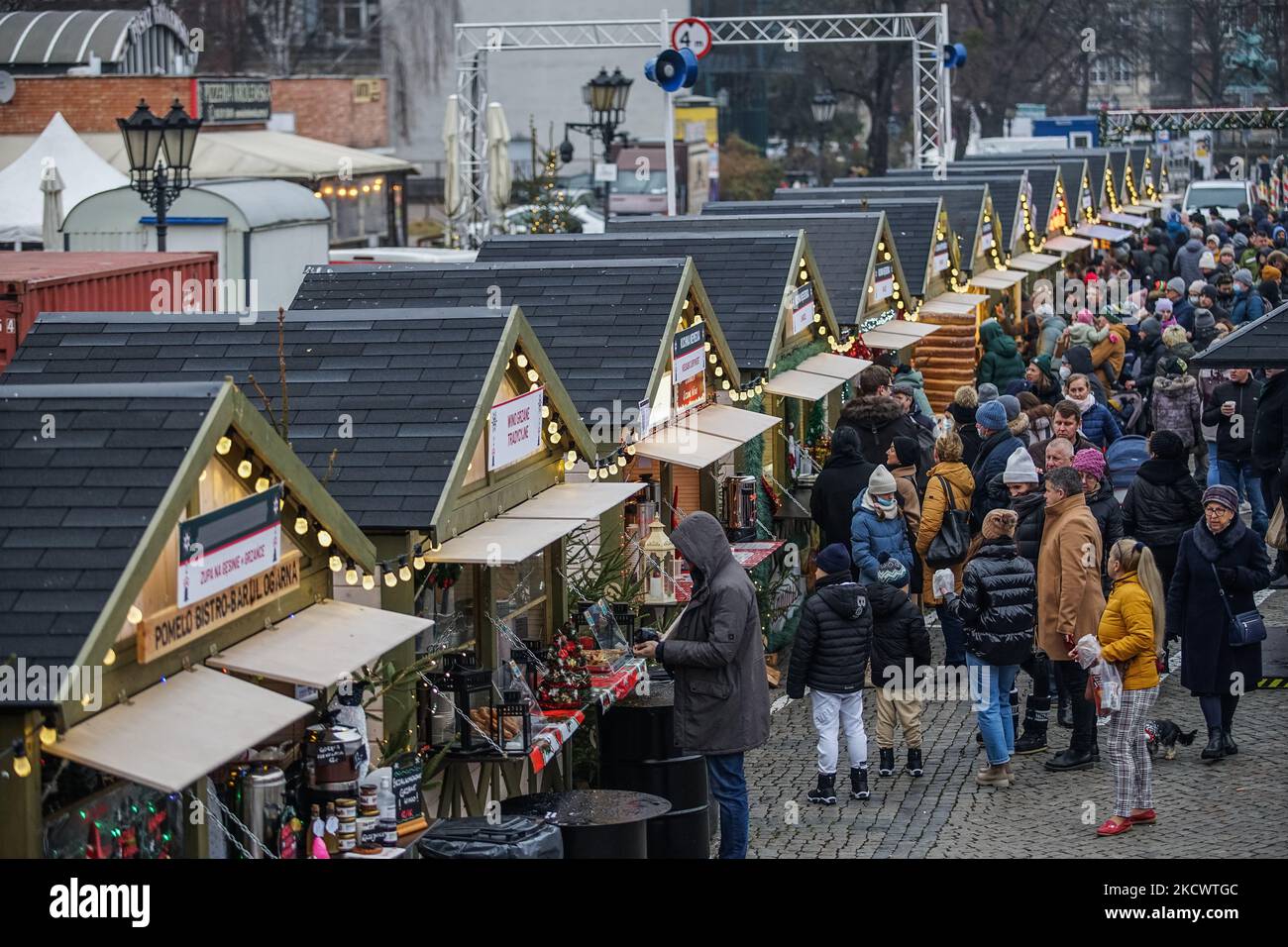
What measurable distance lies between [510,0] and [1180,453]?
201 feet

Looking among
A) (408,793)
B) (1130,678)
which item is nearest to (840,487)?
(1130,678)

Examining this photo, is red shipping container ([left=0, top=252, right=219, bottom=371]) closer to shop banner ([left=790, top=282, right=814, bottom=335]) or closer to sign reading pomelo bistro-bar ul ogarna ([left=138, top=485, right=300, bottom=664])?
shop banner ([left=790, top=282, right=814, bottom=335])

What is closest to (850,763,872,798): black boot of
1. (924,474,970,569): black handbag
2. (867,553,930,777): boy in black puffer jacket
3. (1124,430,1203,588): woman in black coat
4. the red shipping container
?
(867,553,930,777): boy in black puffer jacket

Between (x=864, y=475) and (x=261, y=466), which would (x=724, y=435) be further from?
(x=261, y=466)

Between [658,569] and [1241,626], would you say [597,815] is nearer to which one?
[658,569]

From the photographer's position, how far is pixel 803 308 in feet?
54.1

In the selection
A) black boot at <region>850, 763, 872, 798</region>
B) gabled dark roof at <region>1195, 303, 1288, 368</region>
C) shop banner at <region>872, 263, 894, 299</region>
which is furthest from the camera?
shop banner at <region>872, 263, 894, 299</region>

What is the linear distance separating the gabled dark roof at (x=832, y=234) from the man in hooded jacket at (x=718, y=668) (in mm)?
9113

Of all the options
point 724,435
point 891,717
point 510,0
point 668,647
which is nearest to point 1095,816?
point 891,717

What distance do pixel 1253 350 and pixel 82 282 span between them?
31.2 ft

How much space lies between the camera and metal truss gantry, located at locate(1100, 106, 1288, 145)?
5244cm

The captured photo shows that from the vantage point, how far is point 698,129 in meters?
54.3

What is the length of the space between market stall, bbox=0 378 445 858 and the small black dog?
15.9 ft

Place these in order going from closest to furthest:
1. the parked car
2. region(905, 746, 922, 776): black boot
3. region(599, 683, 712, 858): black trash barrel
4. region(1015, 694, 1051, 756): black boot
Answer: region(599, 683, 712, 858): black trash barrel
region(905, 746, 922, 776): black boot
region(1015, 694, 1051, 756): black boot
the parked car
